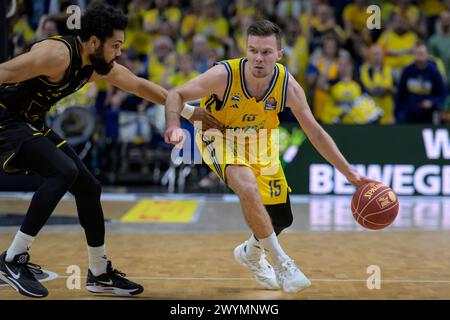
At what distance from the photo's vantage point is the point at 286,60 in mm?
14375

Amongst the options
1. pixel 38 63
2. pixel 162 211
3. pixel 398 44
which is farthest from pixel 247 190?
pixel 398 44

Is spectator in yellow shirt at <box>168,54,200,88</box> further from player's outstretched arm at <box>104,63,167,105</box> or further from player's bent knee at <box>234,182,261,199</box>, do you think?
player's bent knee at <box>234,182,261,199</box>

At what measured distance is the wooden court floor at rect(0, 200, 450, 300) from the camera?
6.23 metres

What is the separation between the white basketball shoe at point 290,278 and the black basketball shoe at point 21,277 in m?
1.62

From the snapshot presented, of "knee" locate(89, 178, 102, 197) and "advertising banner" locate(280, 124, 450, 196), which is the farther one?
"advertising banner" locate(280, 124, 450, 196)

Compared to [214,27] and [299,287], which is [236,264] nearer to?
[299,287]

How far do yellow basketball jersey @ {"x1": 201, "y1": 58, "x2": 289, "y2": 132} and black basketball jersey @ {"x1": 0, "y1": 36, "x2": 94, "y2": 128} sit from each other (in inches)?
42.0

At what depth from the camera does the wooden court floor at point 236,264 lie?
623 cm

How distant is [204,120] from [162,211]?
17.3 feet

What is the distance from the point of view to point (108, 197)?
43.3ft

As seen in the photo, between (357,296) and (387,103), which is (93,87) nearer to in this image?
(387,103)

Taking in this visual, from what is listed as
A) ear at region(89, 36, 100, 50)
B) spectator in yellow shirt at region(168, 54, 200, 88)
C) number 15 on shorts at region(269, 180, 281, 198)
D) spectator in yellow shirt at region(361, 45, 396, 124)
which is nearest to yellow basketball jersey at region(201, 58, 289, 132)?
number 15 on shorts at region(269, 180, 281, 198)

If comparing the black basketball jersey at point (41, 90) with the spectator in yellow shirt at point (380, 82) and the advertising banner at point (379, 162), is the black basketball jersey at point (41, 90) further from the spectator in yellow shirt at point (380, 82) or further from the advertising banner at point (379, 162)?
the spectator in yellow shirt at point (380, 82)

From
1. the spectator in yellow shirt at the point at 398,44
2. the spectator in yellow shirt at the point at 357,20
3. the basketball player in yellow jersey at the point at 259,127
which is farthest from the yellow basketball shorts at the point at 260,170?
the spectator in yellow shirt at the point at 357,20
